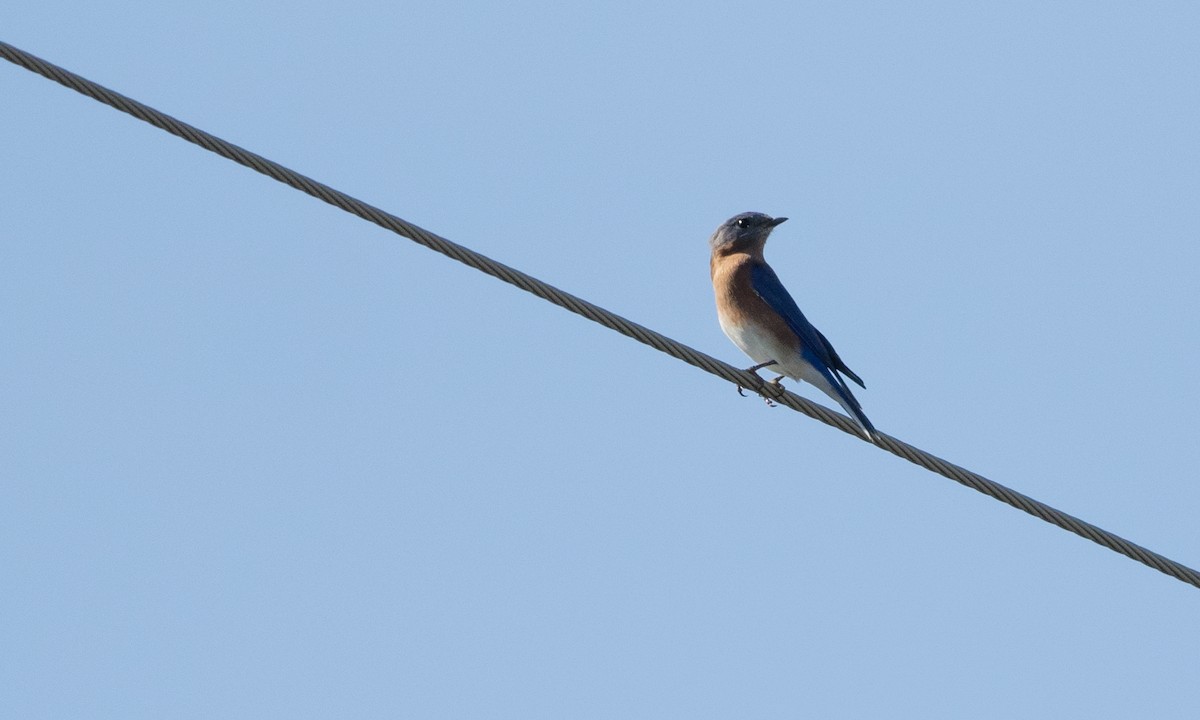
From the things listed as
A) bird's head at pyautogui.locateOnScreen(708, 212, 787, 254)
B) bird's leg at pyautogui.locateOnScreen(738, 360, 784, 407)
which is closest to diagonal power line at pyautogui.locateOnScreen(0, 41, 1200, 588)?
bird's leg at pyautogui.locateOnScreen(738, 360, 784, 407)

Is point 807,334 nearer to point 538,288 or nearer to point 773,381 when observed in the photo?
point 773,381

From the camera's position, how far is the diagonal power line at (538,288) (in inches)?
251

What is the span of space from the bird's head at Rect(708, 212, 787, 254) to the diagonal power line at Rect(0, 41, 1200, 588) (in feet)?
12.3

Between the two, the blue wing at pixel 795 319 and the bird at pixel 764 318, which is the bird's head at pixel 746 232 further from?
the blue wing at pixel 795 319

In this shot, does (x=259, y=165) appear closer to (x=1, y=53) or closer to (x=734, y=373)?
(x=1, y=53)

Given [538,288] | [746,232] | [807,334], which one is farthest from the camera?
[746,232]

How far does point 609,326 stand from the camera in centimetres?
742

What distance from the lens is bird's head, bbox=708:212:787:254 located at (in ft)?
40.0

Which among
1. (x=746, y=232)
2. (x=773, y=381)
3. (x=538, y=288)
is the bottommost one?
(x=538, y=288)

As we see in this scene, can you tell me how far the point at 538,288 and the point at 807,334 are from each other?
4005 mm

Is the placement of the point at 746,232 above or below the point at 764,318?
above

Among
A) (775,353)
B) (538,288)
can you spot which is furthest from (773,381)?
(538,288)

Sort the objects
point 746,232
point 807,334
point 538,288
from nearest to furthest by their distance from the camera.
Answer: point 538,288 → point 807,334 → point 746,232

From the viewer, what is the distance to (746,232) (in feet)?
40.1
